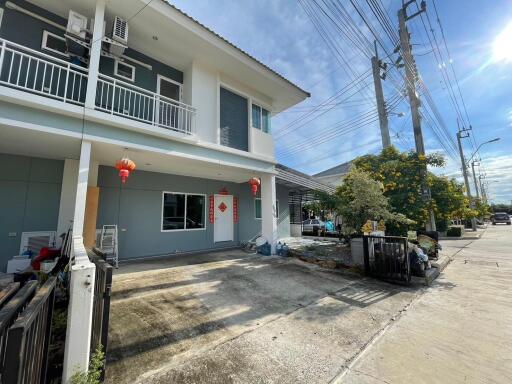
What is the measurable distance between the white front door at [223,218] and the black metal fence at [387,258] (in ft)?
19.2

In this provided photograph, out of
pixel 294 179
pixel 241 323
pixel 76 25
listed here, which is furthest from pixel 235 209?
pixel 76 25

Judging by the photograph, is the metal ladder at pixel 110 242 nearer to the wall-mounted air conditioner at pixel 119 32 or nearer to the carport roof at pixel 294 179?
the wall-mounted air conditioner at pixel 119 32

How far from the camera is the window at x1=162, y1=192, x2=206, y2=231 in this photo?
8570 millimetres

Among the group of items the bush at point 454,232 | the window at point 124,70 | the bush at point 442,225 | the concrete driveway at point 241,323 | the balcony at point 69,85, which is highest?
the window at point 124,70

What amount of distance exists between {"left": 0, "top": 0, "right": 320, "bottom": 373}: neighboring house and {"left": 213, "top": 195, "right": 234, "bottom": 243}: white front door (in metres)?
0.08

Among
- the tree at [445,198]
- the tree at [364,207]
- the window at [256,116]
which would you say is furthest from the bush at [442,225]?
the window at [256,116]

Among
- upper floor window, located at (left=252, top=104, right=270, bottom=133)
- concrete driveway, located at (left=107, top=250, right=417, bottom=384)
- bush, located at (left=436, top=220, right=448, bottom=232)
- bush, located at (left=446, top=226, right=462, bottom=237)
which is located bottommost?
concrete driveway, located at (left=107, top=250, right=417, bottom=384)

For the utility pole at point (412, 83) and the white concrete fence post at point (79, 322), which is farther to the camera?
the utility pole at point (412, 83)

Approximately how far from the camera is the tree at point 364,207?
739 cm

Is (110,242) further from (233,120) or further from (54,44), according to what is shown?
(233,120)

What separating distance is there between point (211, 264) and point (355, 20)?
26.5 feet

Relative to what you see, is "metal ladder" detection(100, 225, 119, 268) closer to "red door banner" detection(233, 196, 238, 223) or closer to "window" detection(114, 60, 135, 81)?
"window" detection(114, 60, 135, 81)

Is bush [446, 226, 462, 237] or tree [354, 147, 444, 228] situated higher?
tree [354, 147, 444, 228]

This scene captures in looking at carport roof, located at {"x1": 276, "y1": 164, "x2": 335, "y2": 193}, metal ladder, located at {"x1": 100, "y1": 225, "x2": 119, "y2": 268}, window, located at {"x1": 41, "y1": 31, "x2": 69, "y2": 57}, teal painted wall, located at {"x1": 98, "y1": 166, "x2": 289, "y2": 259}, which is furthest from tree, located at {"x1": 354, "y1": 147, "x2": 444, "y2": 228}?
window, located at {"x1": 41, "y1": 31, "x2": 69, "y2": 57}
